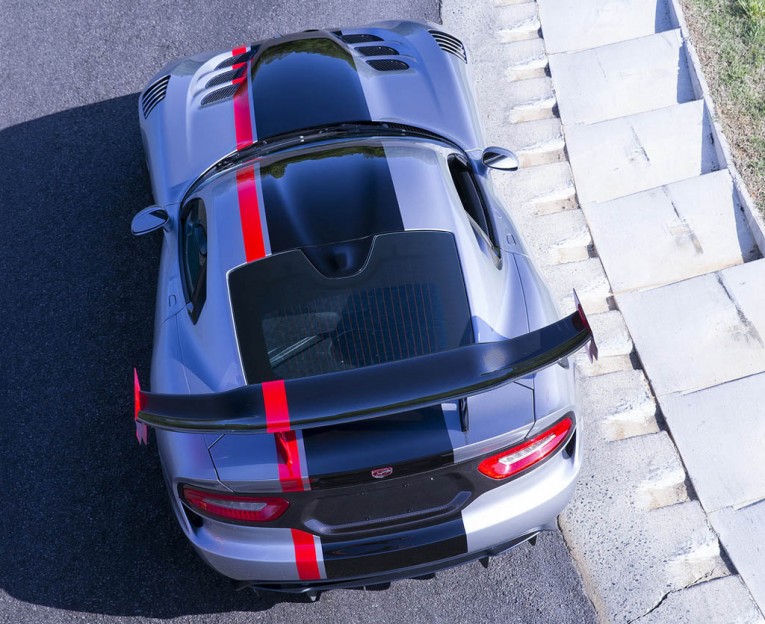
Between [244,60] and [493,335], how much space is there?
2.36 meters

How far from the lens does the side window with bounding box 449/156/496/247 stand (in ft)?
11.3

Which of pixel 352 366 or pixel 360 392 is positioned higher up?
pixel 360 392

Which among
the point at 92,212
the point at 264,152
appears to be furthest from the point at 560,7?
the point at 92,212

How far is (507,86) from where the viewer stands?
550 cm

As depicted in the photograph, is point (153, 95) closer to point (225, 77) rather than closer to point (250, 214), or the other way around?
point (225, 77)

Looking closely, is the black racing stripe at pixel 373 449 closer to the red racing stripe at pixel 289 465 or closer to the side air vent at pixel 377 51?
the red racing stripe at pixel 289 465

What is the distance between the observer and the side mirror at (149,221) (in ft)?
11.9

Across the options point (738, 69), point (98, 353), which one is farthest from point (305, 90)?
point (738, 69)

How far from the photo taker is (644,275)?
446 cm

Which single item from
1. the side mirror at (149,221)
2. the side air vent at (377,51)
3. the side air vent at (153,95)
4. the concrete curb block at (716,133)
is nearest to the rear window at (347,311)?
the side mirror at (149,221)

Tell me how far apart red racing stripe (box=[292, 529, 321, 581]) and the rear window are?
56cm

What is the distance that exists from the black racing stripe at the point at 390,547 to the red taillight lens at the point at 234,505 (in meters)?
0.22

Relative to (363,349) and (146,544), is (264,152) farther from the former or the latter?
(146,544)

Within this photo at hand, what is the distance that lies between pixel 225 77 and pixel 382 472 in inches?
99.0
